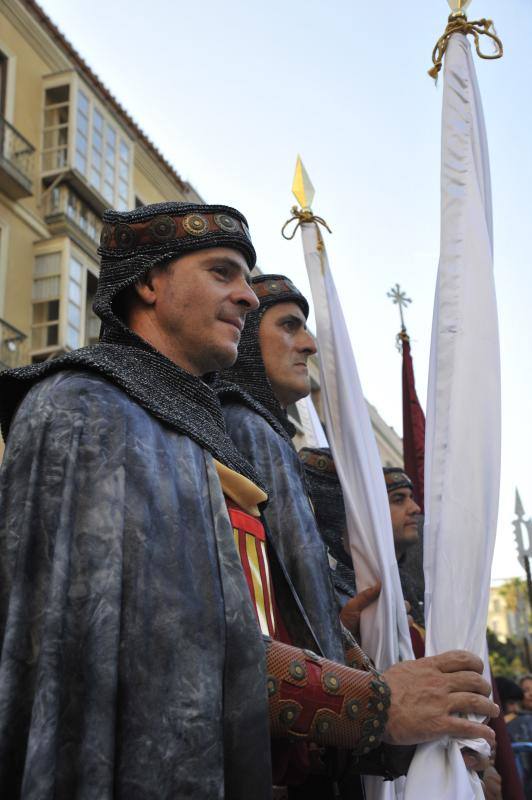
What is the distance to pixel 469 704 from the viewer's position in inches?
84.0

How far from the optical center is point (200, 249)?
2.55 m

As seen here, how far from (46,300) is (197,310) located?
41.3ft

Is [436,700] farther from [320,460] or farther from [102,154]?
[102,154]

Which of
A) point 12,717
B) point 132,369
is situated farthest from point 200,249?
point 12,717

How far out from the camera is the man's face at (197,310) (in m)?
2.50

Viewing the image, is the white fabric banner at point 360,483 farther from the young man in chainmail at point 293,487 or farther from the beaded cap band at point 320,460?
the beaded cap band at point 320,460

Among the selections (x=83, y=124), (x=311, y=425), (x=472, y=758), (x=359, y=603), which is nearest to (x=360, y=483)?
(x=359, y=603)

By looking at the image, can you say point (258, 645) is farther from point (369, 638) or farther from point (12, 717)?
point (369, 638)

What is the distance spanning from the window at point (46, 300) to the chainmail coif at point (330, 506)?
420 inches

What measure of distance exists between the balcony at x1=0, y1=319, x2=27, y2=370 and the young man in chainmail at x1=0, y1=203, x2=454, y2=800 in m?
11.3

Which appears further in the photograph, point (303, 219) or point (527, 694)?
point (527, 694)

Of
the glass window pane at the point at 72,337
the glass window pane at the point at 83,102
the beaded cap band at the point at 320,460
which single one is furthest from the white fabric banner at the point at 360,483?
the glass window pane at the point at 83,102

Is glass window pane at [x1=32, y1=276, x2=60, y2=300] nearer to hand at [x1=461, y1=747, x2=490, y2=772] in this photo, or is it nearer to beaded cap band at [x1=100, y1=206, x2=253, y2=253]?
beaded cap band at [x1=100, y1=206, x2=253, y2=253]

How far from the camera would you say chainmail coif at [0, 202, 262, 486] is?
218cm
